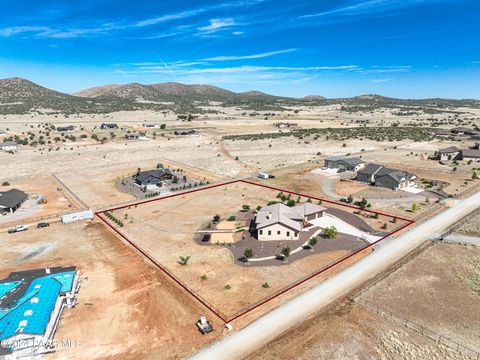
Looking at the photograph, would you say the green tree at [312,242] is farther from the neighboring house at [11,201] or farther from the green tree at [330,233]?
the neighboring house at [11,201]

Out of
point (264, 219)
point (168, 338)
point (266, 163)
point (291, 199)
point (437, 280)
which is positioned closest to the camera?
point (168, 338)

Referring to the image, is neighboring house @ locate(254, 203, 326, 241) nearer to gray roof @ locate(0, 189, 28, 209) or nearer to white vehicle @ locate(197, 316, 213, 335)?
white vehicle @ locate(197, 316, 213, 335)

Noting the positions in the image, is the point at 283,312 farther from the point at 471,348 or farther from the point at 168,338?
the point at 471,348

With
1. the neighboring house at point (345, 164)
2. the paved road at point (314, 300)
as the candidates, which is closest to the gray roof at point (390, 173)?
the neighboring house at point (345, 164)

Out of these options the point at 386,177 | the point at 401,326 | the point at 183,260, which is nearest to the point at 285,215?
the point at 183,260

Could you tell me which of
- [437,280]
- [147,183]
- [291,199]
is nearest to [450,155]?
[291,199]

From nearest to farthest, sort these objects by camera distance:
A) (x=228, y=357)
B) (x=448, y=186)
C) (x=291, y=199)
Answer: (x=228, y=357) < (x=291, y=199) < (x=448, y=186)
